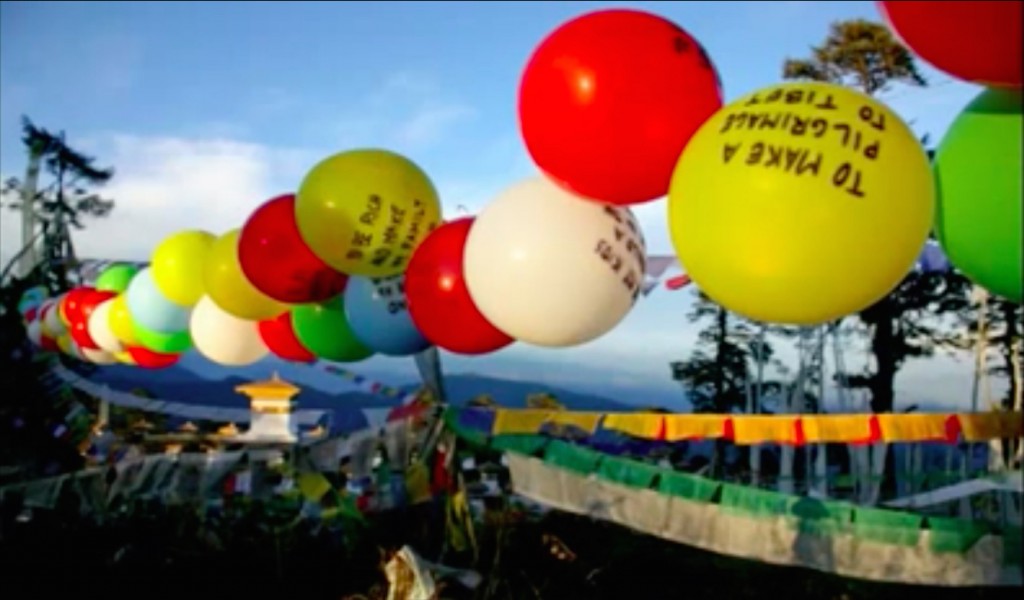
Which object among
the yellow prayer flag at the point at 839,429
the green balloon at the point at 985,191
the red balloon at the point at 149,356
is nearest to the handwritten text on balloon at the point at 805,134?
the green balloon at the point at 985,191

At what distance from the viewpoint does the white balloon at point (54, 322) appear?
8360 millimetres

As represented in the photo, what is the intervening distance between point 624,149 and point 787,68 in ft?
44.2

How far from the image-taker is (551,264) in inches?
120

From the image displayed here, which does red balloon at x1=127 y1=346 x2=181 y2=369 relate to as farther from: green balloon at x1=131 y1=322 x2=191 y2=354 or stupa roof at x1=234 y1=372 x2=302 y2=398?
stupa roof at x1=234 y1=372 x2=302 y2=398

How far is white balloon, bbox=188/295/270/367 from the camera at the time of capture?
5617 mm

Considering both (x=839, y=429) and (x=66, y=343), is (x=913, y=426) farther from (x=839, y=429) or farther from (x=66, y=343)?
(x=66, y=343)

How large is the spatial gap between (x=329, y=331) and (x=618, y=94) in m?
2.87

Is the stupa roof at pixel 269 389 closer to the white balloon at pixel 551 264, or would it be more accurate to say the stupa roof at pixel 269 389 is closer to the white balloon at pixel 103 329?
the white balloon at pixel 103 329

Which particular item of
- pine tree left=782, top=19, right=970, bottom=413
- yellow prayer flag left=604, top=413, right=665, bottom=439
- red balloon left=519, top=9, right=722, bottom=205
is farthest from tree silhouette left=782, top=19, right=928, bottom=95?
red balloon left=519, top=9, right=722, bottom=205

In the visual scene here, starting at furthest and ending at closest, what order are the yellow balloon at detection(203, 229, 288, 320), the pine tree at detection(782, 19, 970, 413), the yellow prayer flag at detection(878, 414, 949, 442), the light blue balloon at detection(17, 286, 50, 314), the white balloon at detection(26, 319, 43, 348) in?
the pine tree at detection(782, 19, 970, 413)
the light blue balloon at detection(17, 286, 50, 314)
the white balloon at detection(26, 319, 43, 348)
the yellow prayer flag at detection(878, 414, 949, 442)
the yellow balloon at detection(203, 229, 288, 320)

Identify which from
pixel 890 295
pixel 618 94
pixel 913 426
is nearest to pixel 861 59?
pixel 890 295

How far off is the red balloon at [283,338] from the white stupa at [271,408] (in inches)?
378

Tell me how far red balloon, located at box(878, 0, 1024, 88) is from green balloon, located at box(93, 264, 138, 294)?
627 cm

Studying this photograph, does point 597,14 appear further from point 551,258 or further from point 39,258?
point 39,258
